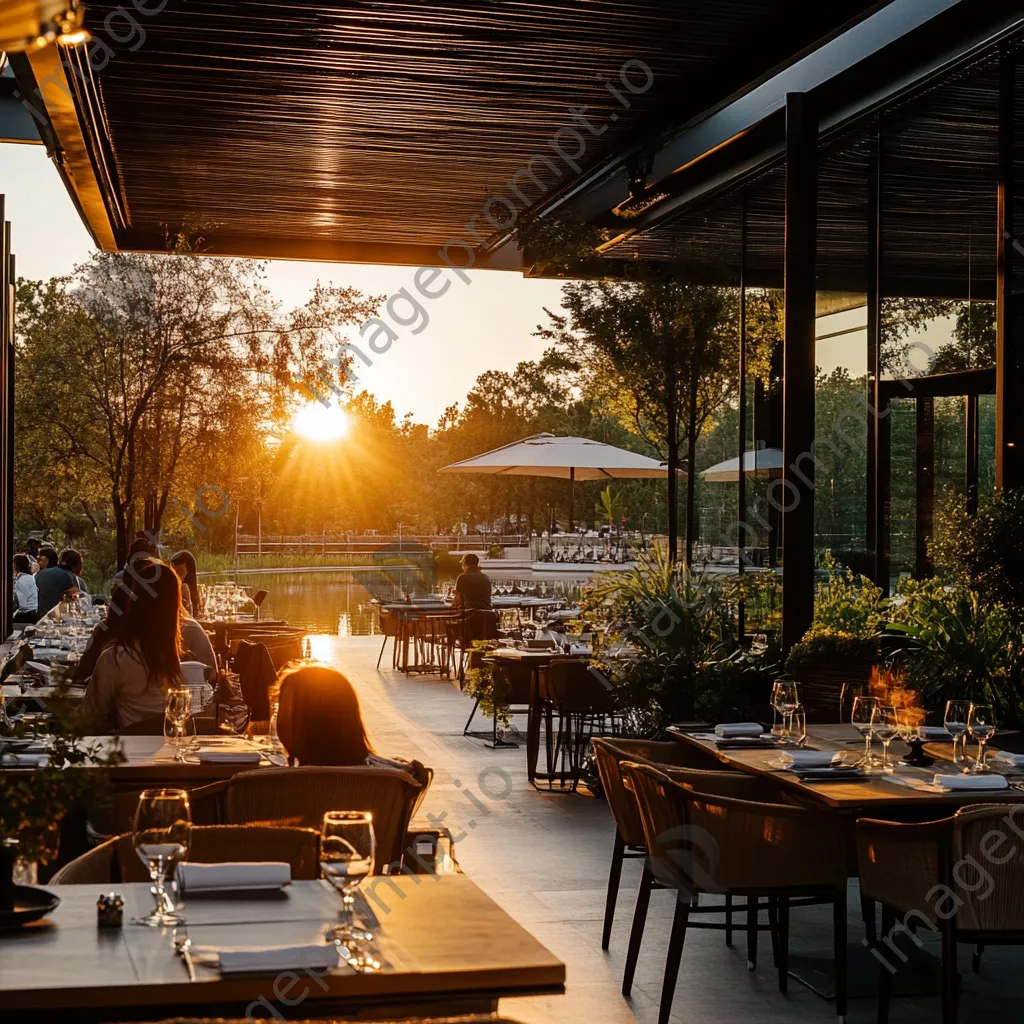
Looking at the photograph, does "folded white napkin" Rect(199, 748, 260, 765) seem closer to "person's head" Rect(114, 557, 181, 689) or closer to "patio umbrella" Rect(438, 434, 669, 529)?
"person's head" Rect(114, 557, 181, 689)

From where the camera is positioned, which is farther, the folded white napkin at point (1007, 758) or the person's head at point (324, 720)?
the folded white napkin at point (1007, 758)

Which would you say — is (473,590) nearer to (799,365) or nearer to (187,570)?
(187,570)

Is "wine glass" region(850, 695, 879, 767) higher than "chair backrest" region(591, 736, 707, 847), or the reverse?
"wine glass" region(850, 695, 879, 767)

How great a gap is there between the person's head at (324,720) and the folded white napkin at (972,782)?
194cm

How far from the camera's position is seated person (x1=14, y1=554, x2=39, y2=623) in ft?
51.6

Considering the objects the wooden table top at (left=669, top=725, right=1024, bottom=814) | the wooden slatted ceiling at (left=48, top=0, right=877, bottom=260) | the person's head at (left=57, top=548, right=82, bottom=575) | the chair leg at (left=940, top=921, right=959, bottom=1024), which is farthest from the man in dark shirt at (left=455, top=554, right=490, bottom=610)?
the chair leg at (left=940, top=921, right=959, bottom=1024)

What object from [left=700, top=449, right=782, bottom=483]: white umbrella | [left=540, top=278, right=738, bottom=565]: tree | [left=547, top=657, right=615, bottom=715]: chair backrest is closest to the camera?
[left=547, top=657, right=615, bottom=715]: chair backrest

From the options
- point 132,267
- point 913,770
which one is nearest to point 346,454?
point 132,267

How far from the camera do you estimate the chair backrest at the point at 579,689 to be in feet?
28.9

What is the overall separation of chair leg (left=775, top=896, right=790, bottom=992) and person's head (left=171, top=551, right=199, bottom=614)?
22.7ft

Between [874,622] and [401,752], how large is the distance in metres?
3.69

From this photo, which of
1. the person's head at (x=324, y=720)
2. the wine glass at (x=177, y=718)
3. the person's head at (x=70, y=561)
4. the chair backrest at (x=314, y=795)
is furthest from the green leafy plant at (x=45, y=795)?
the person's head at (x=70, y=561)

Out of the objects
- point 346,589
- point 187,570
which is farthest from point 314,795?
point 346,589

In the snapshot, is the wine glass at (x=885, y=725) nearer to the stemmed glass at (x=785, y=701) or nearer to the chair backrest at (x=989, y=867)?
the stemmed glass at (x=785, y=701)
